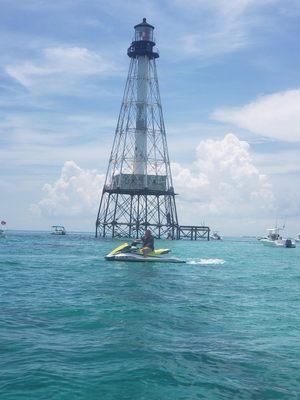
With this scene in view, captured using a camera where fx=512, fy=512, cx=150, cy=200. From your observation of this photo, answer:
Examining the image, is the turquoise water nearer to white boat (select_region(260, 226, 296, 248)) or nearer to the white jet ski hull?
the white jet ski hull

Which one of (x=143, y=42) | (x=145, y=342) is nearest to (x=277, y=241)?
(x=143, y=42)

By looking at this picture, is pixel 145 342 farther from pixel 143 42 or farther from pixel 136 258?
pixel 143 42

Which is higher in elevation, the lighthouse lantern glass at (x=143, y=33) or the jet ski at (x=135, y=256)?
the lighthouse lantern glass at (x=143, y=33)

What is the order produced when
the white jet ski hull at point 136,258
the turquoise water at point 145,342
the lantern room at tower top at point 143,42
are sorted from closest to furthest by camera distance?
the turquoise water at point 145,342, the white jet ski hull at point 136,258, the lantern room at tower top at point 143,42


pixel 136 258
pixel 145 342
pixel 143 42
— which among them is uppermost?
pixel 143 42

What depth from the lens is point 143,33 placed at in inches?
3767

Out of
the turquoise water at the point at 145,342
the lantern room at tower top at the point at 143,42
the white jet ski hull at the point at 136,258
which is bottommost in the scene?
the turquoise water at the point at 145,342

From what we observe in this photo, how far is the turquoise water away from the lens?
31.9 feet

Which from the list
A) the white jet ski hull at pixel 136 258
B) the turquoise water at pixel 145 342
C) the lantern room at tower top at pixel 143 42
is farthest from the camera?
the lantern room at tower top at pixel 143 42

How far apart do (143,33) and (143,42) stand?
2667mm

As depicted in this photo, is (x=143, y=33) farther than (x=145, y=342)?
Yes

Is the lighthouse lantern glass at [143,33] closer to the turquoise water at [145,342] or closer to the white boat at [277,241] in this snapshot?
the white boat at [277,241]

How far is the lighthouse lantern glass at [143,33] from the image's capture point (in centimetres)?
9519

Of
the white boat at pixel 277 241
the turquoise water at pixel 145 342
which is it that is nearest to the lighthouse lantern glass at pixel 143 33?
the white boat at pixel 277 241
